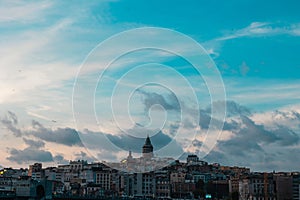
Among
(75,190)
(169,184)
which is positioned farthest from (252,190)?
(75,190)

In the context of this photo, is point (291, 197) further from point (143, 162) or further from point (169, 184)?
point (143, 162)

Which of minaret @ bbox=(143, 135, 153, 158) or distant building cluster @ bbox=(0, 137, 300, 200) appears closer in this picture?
distant building cluster @ bbox=(0, 137, 300, 200)

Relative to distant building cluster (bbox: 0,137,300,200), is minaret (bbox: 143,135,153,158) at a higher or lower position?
higher

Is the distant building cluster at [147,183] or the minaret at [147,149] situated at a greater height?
the minaret at [147,149]

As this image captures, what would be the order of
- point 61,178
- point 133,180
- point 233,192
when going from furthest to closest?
point 61,178
point 133,180
point 233,192

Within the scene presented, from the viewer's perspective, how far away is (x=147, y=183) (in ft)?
333

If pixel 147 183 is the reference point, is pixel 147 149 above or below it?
above

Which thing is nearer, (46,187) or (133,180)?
(46,187)

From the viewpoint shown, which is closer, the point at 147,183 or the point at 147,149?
the point at 147,183

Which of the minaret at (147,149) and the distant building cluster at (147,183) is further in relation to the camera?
the minaret at (147,149)

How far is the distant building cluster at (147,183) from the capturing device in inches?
2883

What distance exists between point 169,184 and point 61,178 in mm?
29663

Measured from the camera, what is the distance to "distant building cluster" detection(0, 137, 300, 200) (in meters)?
73.2

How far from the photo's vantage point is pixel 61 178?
123500 mm
